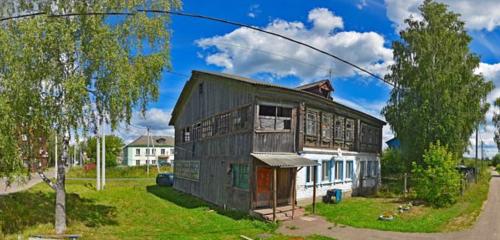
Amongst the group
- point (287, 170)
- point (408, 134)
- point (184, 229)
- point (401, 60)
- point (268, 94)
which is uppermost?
point (401, 60)

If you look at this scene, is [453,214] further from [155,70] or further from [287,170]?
[155,70]

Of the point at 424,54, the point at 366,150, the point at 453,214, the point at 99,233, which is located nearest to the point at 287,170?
the point at 453,214

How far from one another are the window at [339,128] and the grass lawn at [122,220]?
9.89 m

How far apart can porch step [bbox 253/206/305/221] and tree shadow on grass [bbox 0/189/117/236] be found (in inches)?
262

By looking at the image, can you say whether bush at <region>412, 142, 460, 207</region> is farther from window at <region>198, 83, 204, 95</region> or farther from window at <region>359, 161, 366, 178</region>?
window at <region>198, 83, 204, 95</region>

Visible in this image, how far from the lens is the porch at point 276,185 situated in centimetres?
2025

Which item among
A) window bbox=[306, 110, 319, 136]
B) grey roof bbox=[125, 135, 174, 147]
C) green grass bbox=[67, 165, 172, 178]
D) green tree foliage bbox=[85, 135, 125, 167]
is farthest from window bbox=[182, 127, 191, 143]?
grey roof bbox=[125, 135, 174, 147]

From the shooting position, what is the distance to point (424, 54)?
32.3 metres

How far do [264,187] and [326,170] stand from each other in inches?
258

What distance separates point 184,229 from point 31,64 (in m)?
8.79

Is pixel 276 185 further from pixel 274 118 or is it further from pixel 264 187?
pixel 274 118

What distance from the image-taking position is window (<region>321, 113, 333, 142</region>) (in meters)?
26.6

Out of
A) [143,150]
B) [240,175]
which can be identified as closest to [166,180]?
[240,175]

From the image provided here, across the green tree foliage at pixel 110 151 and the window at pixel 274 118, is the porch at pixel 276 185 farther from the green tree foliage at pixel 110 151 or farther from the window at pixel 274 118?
the green tree foliage at pixel 110 151
